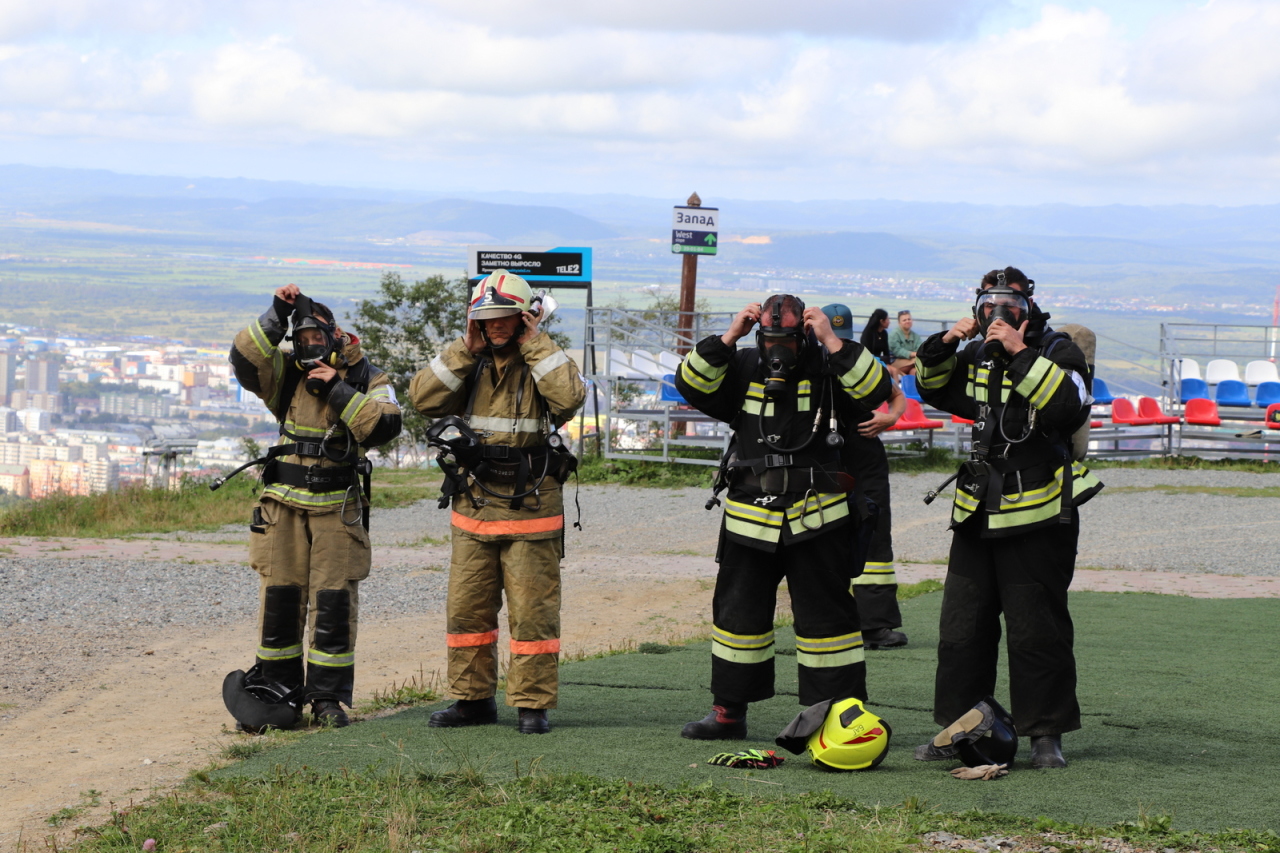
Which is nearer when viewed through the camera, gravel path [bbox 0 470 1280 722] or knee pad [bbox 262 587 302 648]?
knee pad [bbox 262 587 302 648]

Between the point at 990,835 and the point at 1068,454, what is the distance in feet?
5.78

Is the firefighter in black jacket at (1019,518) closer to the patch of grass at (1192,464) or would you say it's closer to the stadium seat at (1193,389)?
the patch of grass at (1192,464)

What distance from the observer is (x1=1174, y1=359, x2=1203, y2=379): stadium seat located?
2277cm

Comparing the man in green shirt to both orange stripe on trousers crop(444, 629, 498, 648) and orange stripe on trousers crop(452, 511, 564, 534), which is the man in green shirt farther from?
orange stripe on trousers crop(444, 629, 498, 648)

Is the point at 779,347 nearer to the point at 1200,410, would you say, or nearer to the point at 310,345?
the point at 310,345

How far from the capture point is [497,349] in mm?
5891

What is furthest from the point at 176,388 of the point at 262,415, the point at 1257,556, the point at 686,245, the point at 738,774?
the point at 738,774

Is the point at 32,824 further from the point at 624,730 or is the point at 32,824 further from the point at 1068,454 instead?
the point at 1068,454

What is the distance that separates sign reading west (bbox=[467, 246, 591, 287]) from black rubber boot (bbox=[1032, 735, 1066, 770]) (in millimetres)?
14510

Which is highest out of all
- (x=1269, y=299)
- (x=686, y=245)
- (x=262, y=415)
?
(x=1269, y=299)

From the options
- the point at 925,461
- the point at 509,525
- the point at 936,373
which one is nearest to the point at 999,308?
the point at 936,373

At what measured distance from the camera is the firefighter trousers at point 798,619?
5305mm

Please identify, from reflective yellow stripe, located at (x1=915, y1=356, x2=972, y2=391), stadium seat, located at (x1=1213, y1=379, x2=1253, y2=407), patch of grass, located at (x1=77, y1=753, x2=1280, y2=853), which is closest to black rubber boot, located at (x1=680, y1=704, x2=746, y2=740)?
patch of grass, located at (x1=77, y1=753, x2=1280, y2=853)

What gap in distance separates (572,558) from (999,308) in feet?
28.4
